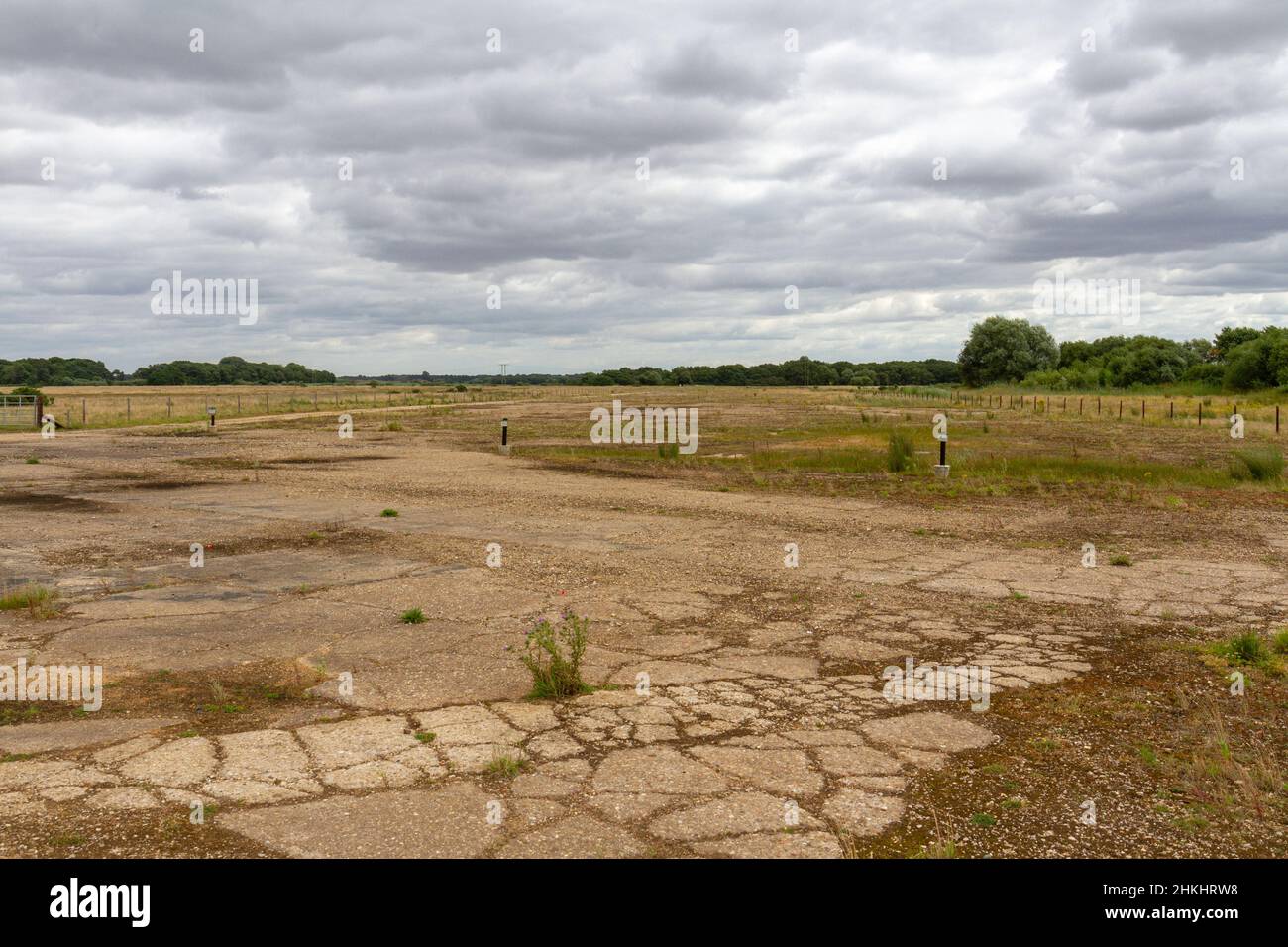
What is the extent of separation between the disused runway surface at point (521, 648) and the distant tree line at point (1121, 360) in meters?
64.5

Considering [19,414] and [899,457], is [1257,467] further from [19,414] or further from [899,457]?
[19,414]

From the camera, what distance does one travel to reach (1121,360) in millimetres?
97375

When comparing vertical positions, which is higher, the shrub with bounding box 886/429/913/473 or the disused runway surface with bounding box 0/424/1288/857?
the shrub with bounding box 886/429/913/473

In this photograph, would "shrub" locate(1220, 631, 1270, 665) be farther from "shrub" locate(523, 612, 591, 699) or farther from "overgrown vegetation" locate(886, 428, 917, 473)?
"overgrown vegetation" locate(886, 428, 917, 473)

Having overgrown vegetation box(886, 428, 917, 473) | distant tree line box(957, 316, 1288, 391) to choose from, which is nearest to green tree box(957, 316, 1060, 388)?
distant tree line box(957, 316, 1288, 391)

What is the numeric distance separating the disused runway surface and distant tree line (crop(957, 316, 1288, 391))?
64.5 metres

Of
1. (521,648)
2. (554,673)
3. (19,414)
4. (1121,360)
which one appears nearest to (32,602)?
(521,648)

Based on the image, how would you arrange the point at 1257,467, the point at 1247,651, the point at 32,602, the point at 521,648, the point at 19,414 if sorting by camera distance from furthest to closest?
the point at 19,414 → the point at 1257,467 → the point at 32,602 → the point at 521,648 → the point at 1247,651

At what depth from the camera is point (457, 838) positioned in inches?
156

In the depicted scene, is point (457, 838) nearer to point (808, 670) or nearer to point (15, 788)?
point (15, 788)

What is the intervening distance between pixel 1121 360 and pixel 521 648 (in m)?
105

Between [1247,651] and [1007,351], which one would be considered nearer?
[1247,651]

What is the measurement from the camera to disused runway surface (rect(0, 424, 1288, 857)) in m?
4.29

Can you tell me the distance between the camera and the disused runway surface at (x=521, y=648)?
169 inches
